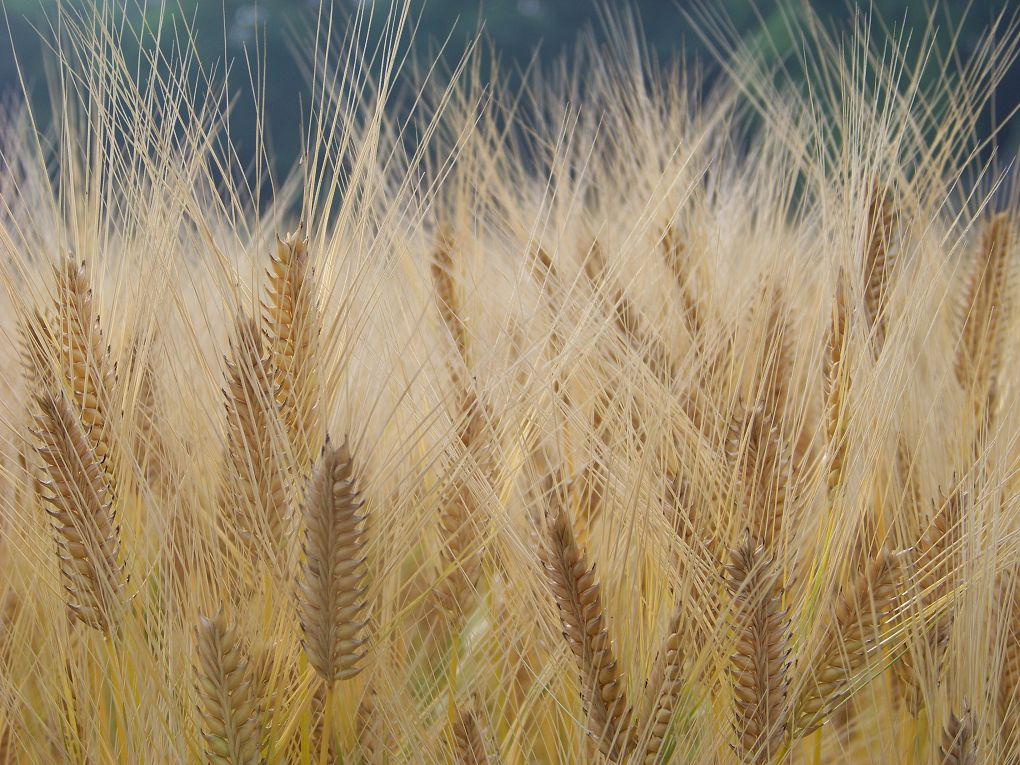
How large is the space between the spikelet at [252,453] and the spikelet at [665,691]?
0.19 metres

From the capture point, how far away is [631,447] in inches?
20.5

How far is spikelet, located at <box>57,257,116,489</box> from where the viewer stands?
0.50m

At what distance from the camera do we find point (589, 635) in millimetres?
449

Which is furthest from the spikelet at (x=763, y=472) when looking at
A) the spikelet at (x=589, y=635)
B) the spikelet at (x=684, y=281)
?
the spikelet at (x=684, y=281)

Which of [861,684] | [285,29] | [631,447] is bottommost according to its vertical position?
[861,684]

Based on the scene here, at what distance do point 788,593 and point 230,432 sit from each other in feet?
1.11

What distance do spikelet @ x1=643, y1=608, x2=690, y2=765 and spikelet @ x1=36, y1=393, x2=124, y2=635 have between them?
0.85 ft

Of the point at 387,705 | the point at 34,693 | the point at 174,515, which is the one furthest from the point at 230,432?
the point at 34,693

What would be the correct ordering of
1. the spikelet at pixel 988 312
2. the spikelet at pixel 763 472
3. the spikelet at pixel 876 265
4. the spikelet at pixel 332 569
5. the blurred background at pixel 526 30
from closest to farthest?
the spikelet at pixel 332 569, the spikelet at pixel 763 472, the spikelet at pixel 876 265, the spikelet at pixel 988 312, the blurred background at pixel 526 30

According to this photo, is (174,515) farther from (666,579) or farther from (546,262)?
(546,262)

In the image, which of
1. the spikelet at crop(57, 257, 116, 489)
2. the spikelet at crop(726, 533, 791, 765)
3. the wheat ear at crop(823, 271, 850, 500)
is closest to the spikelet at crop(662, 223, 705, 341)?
the wheat ear at crop(823, 271, 850, 500)

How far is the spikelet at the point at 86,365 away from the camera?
1.64 ft

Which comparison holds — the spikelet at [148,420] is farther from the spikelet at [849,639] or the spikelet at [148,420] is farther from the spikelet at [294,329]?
the spikelet at [849,639]

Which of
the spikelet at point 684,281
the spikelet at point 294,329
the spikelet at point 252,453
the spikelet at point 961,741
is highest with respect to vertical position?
the spikelet at point 684,281
